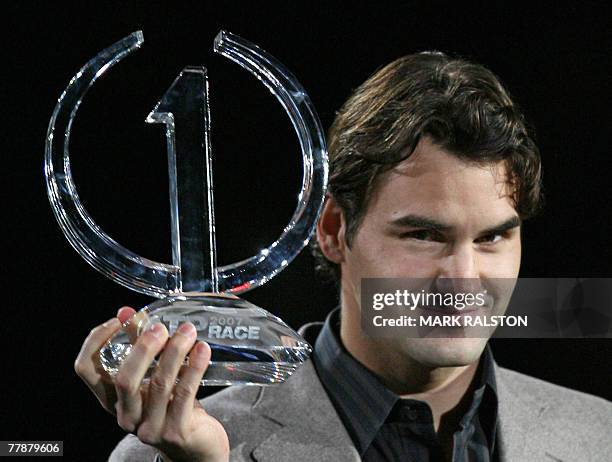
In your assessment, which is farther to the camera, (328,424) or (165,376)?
(328,424)

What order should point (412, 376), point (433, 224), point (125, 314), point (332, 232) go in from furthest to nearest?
point (332, 232) → point (412, 376) → point (433, 224) → point (125, 314)

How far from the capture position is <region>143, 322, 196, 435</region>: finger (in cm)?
107

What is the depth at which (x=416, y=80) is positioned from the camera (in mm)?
1677

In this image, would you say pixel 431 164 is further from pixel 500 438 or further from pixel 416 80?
pixel 500 438

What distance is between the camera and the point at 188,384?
1114 millimetres

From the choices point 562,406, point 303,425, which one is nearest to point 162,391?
point 303,425

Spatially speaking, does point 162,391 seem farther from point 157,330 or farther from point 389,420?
point 389,420

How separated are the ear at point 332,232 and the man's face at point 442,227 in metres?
0.14

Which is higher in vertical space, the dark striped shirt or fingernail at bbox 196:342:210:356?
fingernail at bbox 196:342:210:356

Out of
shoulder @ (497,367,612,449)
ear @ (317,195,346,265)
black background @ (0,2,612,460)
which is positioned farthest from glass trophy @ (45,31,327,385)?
shoulder @ (497,367,612,449)

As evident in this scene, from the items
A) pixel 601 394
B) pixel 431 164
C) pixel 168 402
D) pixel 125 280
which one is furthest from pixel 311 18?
pixel 601 394

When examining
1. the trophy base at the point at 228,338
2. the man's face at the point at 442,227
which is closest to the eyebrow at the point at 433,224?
the man's face at the point at 442,227

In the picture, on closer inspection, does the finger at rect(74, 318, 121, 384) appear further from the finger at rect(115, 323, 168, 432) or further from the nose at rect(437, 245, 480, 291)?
the nose at rect(437, 245, 480, 291)

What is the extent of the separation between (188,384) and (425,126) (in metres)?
0.72
